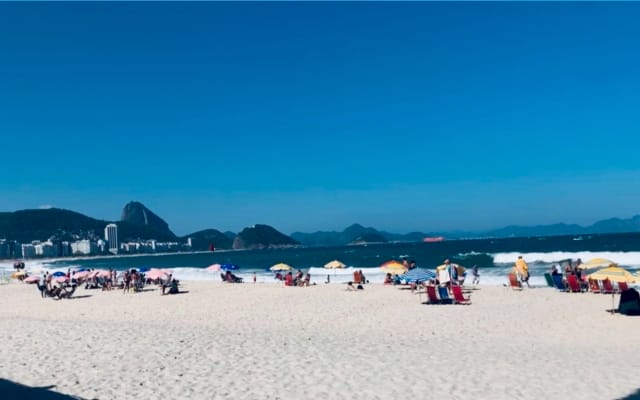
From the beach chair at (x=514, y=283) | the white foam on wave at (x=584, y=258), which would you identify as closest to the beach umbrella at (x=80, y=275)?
the beach chair at (x=514, y=283)

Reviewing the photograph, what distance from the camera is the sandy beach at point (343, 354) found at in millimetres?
7031

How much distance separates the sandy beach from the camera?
7.03 metres

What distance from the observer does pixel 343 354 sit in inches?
361

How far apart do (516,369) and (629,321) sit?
7.26m

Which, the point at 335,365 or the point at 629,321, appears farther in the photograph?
the point at 629,321

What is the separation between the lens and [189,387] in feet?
23.2

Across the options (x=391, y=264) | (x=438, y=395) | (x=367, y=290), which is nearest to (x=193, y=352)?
(x=438, y=395)

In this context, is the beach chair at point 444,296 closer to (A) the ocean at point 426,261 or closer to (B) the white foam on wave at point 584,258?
(A) the ocean at point 426,261

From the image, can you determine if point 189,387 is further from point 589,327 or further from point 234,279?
point 234,279

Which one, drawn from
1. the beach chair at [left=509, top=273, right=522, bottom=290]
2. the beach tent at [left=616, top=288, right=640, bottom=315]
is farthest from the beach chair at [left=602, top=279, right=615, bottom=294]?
the beach tent at [left=616, top=288, right=640, bottom=315]

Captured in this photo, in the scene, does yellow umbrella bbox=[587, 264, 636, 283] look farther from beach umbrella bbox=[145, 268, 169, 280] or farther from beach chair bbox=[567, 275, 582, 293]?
beach umbrella bbox=[145, 268, 169, 280]

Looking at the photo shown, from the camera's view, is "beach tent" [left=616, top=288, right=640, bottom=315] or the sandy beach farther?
"beach tent" [left=616, top=288, right=640, bottom=315]

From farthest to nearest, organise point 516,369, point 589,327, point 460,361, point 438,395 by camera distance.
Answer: point 589,327
point 460,361
point 516,369
point 438,395

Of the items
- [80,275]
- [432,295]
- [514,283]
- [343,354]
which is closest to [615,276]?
[432,295]
